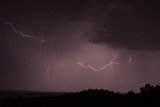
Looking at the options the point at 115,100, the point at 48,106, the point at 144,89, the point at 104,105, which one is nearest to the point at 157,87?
the point at 144,89

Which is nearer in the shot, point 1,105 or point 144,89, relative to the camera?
point 1,105

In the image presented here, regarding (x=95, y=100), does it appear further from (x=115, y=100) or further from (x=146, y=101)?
(x=146, y=101)

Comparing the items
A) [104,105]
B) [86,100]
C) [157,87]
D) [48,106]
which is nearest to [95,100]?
[86,100]

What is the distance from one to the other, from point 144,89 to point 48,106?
28.5 meters

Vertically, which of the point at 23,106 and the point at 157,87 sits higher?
the point at 157,87

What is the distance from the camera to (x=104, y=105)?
1882 inches

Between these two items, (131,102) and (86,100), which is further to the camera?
(86,100)

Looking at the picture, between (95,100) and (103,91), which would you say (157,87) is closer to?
(103,91)

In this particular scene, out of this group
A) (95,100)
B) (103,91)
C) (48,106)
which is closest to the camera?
(48,106)

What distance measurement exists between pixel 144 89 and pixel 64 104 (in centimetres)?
2604

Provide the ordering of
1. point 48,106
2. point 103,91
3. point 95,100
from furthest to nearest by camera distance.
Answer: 1. point 103,91
2. point 95,100
3. point 48,106

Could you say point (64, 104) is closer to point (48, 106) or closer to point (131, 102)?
point (48, 106)

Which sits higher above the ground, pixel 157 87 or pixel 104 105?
pixel 157 87

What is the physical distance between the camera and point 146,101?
50094 millimetres
